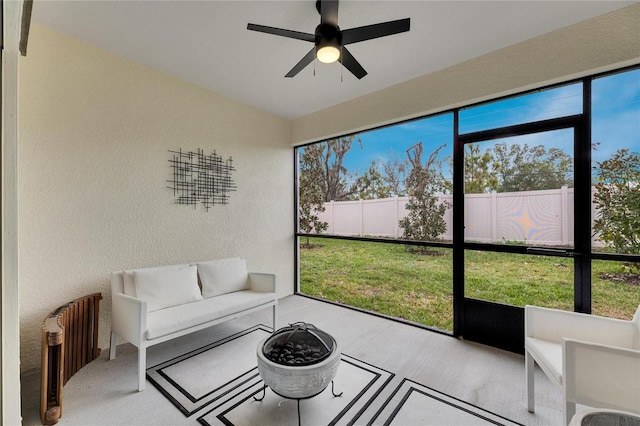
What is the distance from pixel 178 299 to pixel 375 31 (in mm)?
2855

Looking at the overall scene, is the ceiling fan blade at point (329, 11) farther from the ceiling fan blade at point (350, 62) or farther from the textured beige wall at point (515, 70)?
the textured beige wall at point (515, 70)

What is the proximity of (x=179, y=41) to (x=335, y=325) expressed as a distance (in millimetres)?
3326

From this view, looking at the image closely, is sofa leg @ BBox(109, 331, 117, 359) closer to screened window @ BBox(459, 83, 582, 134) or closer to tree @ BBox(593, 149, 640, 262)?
screened window @ BBox(459, 83, 582, 134)

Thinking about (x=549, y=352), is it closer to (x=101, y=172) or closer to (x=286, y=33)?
(x=286, y=33)

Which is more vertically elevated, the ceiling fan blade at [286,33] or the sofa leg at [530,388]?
the ceiling fan blade at [286,33]

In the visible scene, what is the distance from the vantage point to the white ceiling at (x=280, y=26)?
6.87 feet

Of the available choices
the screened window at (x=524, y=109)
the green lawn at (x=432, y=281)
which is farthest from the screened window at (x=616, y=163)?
the green lawn at (x=432, y=281)

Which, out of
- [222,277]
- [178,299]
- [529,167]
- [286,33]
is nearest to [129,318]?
[178,299]

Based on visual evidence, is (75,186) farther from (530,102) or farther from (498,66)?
(530,102)

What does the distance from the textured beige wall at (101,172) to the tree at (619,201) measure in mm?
3794

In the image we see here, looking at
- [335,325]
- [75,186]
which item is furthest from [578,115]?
[75,186]

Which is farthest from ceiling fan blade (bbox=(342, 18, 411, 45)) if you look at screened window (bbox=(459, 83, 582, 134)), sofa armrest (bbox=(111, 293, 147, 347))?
sofa armrest (bbox=(111, 293, 147, 347))

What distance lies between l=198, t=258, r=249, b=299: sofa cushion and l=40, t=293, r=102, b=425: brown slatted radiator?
916 millimetres

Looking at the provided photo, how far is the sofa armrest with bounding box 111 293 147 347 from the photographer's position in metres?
2.11
